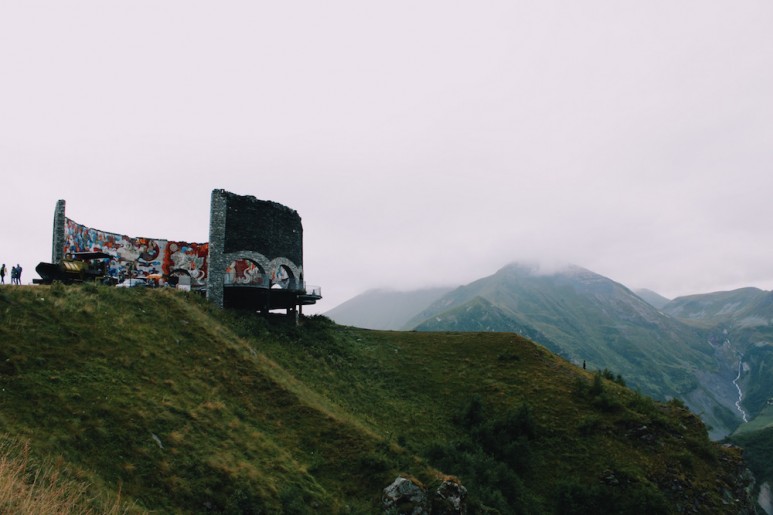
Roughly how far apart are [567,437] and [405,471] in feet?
52.2

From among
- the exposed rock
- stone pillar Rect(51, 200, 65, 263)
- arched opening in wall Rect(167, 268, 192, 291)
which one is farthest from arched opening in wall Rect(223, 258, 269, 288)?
the exposed rock

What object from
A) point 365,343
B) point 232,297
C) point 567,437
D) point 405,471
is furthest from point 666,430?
point 232,297

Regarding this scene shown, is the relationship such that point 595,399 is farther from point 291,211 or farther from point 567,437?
point 291,211

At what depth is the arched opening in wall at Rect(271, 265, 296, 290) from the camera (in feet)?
141

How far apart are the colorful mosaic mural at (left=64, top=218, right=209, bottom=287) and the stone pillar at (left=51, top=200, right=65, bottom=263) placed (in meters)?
1.97

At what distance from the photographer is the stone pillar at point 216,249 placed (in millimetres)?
39062

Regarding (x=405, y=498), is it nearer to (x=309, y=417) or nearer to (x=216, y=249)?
(x=309, y=417)

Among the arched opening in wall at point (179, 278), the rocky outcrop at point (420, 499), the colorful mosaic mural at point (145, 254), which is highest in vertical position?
the colorful mosaic mural at point (145, 254)

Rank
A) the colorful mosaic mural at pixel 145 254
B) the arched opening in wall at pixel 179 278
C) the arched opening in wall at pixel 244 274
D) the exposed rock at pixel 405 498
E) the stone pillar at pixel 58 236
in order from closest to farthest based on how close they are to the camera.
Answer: the exposed rock at pixel 405 498
the stone pillar at pixel 58 236
the colorful mosaic mural at pixel 145 254
the arched opening in wall at pixel 244 274
the arched opening in wall at pixel 179 278

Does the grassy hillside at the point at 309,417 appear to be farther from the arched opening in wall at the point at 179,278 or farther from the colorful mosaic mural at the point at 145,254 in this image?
the colorful mosaic mural at the point at 145,254

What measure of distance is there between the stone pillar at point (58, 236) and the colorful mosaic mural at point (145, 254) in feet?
6.46

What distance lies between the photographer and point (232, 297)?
136ft

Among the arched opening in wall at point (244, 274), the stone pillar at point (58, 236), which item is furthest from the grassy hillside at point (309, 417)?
the stone pillar at point (58, 236)

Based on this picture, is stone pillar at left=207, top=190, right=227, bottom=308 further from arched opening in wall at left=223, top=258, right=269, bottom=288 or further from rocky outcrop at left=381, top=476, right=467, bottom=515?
rocky outcrop at left=381, top=476, right=467, bottom=515
